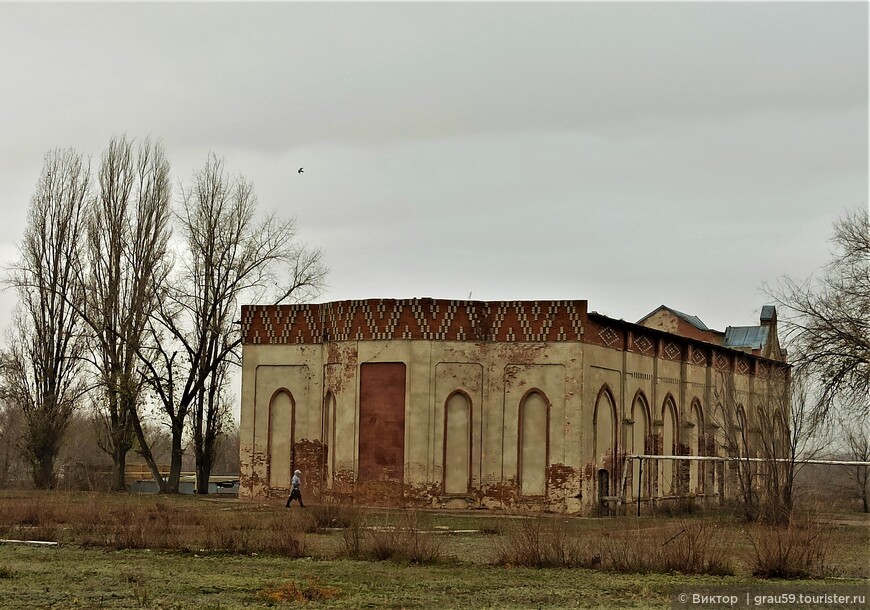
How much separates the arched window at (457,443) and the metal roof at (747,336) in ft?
79.9

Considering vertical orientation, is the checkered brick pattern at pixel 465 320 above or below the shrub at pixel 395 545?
above

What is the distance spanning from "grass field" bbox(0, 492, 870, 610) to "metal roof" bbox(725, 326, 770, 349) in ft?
102

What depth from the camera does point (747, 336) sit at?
177 ft

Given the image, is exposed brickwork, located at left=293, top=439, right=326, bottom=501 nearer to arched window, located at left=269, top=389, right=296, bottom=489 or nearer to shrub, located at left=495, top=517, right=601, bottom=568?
arched window, located at left=269, top=389, right=296, bottom=489

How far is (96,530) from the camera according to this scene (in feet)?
68.9

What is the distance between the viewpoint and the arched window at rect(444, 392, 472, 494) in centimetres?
3250

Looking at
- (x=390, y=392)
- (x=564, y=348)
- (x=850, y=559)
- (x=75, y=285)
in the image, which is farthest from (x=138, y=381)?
(x=850, y=559)

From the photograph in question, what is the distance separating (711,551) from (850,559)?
12.2ft

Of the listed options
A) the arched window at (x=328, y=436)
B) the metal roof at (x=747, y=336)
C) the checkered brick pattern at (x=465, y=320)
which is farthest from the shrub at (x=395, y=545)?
the metal roof at (x=747, y=336)

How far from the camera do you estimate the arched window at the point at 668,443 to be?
3741cm

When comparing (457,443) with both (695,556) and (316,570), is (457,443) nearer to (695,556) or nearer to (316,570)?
(316,570)

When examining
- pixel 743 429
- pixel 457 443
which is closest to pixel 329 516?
pixel 457 443

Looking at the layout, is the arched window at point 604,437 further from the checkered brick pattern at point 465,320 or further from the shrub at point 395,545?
the shrub at point 395,545

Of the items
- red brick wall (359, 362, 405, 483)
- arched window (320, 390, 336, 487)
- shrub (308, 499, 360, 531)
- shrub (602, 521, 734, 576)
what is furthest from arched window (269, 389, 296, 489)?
shrub (602, 521, 734, 576)
